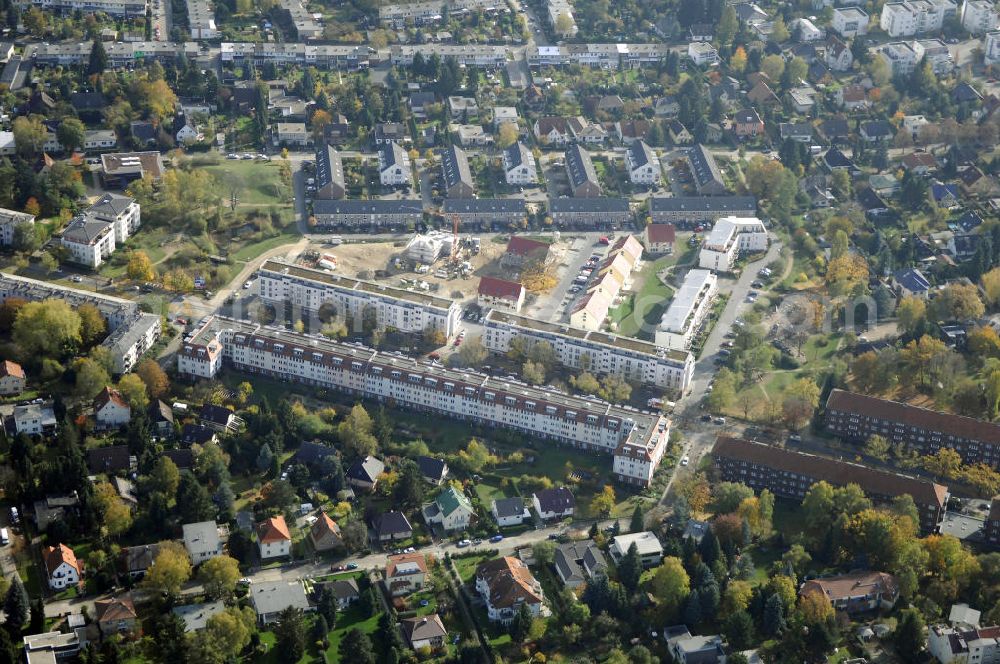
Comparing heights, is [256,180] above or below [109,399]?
below

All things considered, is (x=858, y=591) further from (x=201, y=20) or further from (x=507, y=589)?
(x=201, y=20)

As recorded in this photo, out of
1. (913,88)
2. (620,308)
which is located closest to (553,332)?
(620,308)

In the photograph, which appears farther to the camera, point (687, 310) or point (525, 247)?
point (525, 247)

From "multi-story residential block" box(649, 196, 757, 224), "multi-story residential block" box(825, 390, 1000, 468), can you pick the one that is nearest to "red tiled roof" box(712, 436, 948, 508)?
"multi-story residential block" box(825, 390, 1000, 468)

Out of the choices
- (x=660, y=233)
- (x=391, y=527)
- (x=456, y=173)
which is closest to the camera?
(x=391, y=527)

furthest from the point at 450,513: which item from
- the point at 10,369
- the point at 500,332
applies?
the point at 10,369

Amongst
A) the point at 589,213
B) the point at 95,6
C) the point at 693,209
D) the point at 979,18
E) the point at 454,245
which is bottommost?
the point at 693,209

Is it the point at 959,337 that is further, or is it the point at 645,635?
the point at 959,337

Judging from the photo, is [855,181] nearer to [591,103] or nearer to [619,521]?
[591,103]
